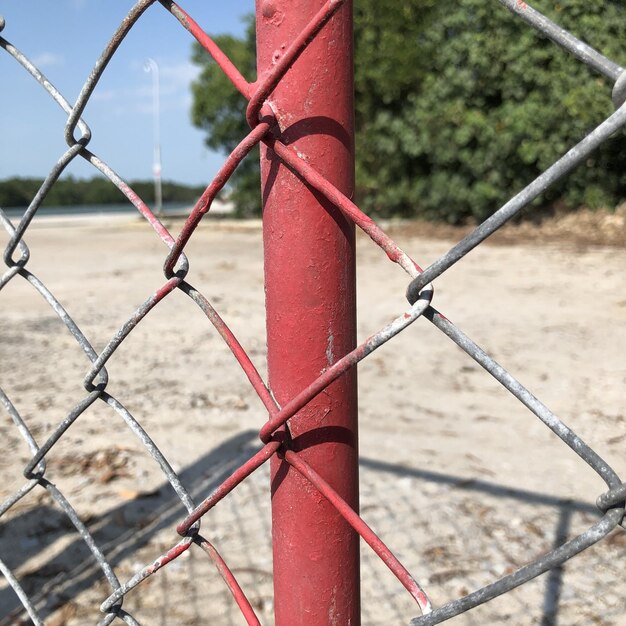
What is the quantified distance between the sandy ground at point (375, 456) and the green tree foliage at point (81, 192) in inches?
607

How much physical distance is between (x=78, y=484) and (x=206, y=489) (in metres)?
0.40

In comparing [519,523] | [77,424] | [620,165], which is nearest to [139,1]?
[519,523]

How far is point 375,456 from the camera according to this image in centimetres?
238

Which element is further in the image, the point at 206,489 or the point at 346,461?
the point at 206,489

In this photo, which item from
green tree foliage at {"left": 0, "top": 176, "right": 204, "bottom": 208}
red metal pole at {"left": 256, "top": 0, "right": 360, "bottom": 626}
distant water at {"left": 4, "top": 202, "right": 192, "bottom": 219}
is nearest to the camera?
red metal pole at {"left": 256, "top": 0, "right": 360, "bottom": 626}

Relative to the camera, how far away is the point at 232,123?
1357 cm

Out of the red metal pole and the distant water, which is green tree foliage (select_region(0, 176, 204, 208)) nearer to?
the distant water

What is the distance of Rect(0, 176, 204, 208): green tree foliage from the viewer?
876 inches

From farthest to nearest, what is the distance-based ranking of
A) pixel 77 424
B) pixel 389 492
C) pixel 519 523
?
pixel 77 424, pixel 389 492, pixel 519 523

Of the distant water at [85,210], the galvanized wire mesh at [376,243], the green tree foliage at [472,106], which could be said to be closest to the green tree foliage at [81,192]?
the distant water at [85,210]

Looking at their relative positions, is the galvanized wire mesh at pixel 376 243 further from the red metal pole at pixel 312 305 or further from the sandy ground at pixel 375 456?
the sandy ground at pixel 375 456

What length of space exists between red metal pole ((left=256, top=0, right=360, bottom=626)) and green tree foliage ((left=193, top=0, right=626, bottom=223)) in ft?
24.9

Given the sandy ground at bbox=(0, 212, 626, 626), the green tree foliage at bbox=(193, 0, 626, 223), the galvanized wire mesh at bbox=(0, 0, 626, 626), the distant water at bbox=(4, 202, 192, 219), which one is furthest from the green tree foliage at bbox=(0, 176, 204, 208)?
the galvanized wire mesh at bbox=(0, 0, 626, 626)

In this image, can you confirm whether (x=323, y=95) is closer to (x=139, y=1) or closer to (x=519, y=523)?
(x=139, y=1)
